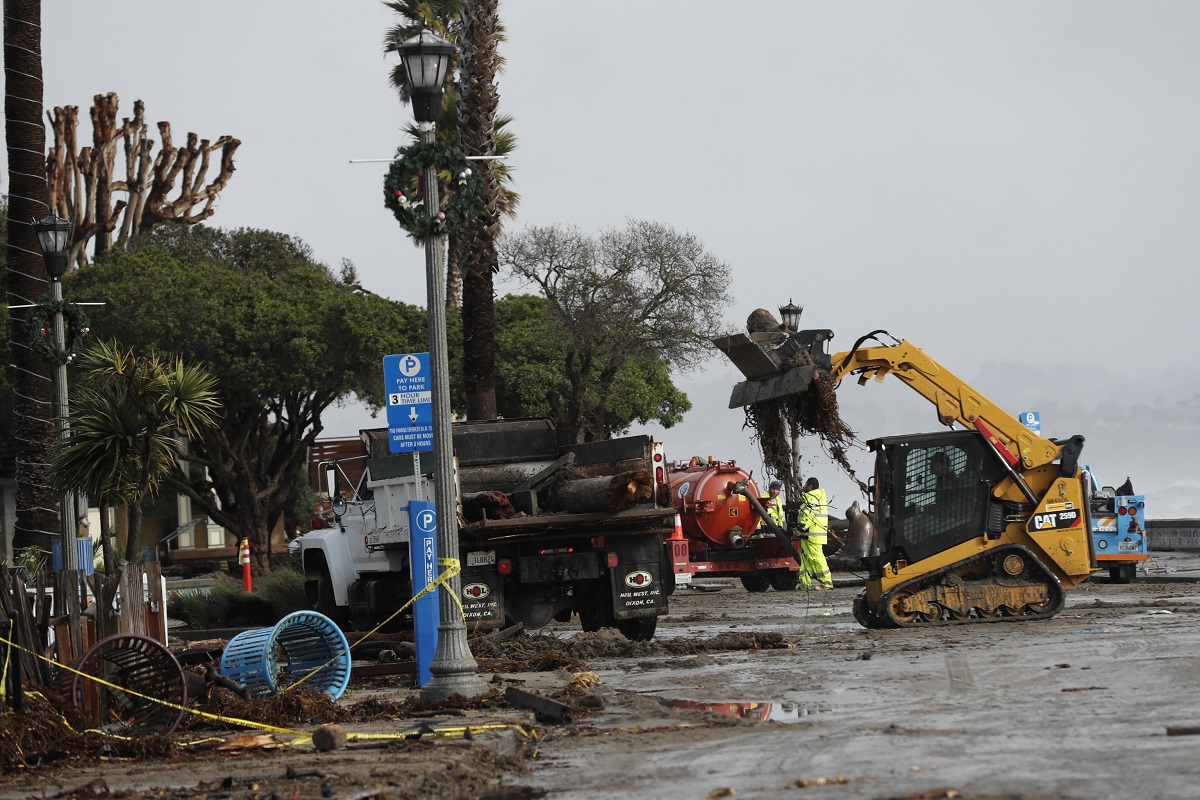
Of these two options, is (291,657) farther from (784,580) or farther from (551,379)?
(551,379)

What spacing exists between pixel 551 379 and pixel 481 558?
102 feet

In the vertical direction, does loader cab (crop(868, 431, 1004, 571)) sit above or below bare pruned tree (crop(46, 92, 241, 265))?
below

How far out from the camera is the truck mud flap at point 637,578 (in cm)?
1705

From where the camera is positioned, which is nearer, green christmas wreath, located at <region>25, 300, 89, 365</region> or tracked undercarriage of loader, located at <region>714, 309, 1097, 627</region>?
tracked undercarriage of loader, located at <region>714, 309, 1097, 627</region>

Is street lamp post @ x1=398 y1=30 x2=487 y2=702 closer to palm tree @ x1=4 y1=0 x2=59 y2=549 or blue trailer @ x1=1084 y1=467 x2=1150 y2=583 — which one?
palm tree @ x1=4 y1=0 x2=59 y2=549

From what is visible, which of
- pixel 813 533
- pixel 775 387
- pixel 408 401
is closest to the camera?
pixel 408 401

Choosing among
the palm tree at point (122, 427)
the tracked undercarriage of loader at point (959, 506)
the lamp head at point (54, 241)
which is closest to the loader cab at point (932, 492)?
the tracked undercarriage of loader at point (959, 506)

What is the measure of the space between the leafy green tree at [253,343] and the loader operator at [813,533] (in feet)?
55.2

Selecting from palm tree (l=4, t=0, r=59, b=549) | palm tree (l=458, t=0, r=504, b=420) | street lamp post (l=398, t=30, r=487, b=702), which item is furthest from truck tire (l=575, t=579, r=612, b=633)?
palm tree (l=4, t=0, r=59, b=549)

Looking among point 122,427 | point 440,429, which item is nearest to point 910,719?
point 440,429

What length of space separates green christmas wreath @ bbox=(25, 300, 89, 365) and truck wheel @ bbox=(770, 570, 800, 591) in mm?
12945

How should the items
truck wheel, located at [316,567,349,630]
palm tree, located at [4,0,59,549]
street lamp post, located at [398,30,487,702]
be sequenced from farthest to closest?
palm tree, located at [4,0,59,549] < truck wheel, located at [316,567,349,630] < street lamp post, located at [398,30,487,702]

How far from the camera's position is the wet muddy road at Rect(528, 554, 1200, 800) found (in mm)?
7684

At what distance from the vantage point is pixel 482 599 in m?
16.9
